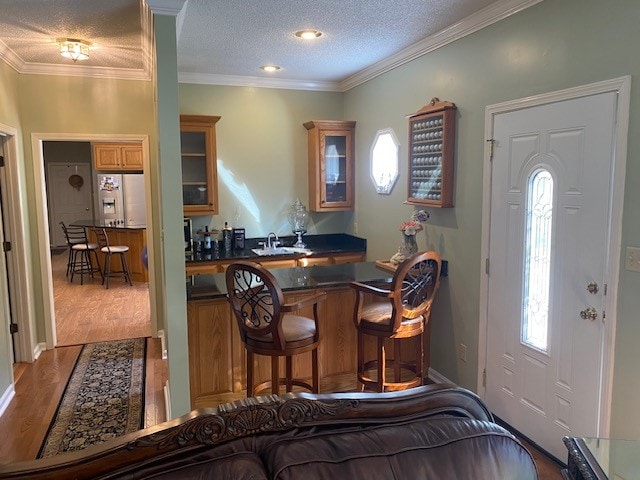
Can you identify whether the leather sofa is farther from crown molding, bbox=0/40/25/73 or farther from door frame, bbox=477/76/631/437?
crown molding, bbox=0/40/25/73

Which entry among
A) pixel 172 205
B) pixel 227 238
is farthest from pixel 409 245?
pixel 227 238

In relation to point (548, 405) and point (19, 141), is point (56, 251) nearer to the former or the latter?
point (19, 141)

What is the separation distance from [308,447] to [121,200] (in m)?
7.62

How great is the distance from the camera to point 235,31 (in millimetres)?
3350

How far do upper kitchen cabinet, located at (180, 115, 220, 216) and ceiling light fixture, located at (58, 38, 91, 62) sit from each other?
1135 millimetres

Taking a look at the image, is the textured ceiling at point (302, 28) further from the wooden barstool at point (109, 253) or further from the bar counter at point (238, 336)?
the wooden barstool at point (109, 253)

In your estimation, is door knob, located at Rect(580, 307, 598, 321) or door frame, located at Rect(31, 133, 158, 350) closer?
door knob, located at Rect(580, 307, 598, 321)

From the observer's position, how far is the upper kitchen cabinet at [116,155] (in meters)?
8.03

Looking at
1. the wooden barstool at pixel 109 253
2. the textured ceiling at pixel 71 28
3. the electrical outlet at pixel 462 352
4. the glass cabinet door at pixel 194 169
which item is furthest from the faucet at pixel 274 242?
the wooden barstool at pixel 109 253

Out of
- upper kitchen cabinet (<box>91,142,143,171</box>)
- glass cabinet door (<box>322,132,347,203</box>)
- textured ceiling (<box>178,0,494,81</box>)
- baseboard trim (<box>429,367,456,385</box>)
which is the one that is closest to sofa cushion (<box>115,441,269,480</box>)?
textured ceiling (<box>178,0,494,81</box>)

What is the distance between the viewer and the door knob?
93.2 inches

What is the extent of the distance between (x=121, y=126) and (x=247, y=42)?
1.64 metres

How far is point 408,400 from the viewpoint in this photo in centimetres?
130

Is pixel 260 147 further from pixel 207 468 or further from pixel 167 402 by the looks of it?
pixel 207 468
